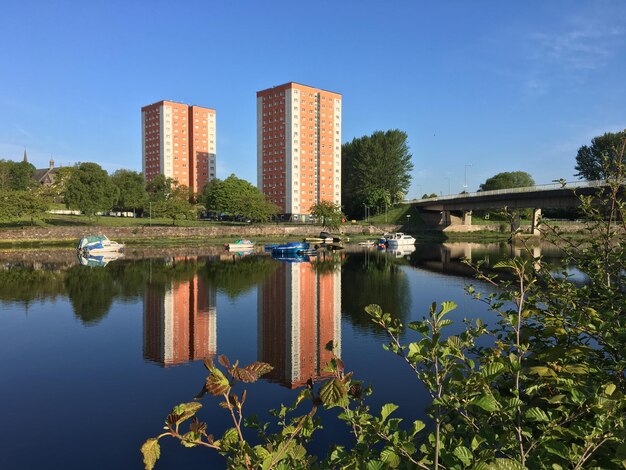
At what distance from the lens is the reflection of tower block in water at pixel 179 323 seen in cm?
1686

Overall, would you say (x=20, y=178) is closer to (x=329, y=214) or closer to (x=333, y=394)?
(x=329, y=214)

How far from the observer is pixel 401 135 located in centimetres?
12262

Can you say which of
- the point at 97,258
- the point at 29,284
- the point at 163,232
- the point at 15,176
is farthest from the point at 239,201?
the point at 15,176

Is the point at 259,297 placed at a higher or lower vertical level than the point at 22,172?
lower

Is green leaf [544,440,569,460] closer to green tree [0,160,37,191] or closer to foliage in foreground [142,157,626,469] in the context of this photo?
foliage in foreground [142,157,626,469]

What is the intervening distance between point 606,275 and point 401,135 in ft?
402

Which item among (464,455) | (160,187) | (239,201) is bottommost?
(464,455)

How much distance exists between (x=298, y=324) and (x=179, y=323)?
5.89 metres

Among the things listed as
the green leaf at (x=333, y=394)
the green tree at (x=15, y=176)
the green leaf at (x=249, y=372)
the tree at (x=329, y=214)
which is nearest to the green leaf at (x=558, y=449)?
the green leaf at (x=333, y=394)

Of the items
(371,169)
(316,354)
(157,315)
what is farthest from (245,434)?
(371,169)

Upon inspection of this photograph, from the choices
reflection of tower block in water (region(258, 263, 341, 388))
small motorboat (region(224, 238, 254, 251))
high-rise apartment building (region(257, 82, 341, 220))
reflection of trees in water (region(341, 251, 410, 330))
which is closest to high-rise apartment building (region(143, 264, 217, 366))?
reflection of tower block in water (region(258, 263, 341, 388))

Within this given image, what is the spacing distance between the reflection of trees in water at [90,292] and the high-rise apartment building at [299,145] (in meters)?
91.0

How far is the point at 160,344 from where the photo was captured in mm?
17922

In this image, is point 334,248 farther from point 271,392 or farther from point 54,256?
point 271,392
